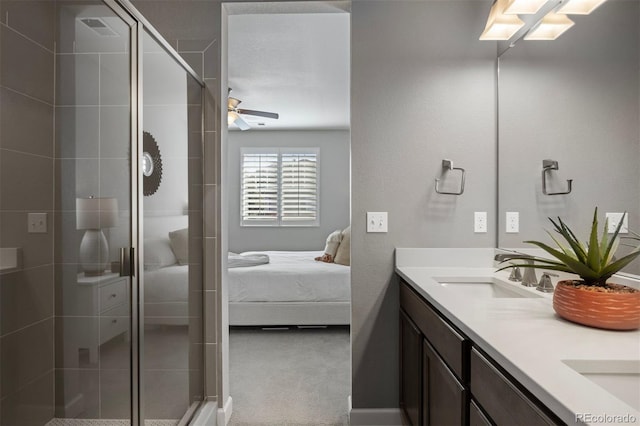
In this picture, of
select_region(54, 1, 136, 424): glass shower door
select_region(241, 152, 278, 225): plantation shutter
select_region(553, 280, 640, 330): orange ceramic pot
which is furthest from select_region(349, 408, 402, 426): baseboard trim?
select_region(241, 152, 278, 225): plantation shutter

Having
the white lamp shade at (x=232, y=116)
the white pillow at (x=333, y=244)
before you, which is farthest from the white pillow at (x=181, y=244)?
the white pillow at (x=333, y=244)

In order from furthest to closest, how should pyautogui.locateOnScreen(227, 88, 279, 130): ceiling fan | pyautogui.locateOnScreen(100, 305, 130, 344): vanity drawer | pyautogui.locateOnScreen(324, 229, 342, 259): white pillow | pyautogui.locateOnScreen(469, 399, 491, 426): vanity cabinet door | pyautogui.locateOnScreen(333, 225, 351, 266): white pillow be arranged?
pyautogui.locateOnScreen(324, 229, 342, 259): white pillow → pyautogui.locateOnScreen(333, 225, 351, 266): white pillow → pyautogui.locateOnScreen(227, 88, 279, 130): ceiling fan → pyautogui.locateOnScreen(100, 305, 130, 344): vanity drawer → pyautogui.locateOnScreen(469, 399, 491, 426): vanity cabinet door

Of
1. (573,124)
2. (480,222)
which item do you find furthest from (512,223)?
(573,124)

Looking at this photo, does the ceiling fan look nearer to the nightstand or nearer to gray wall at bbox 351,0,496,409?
gray wall at bbox 351,0,496,409

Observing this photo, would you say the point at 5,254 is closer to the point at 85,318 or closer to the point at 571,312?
the point at 85,318

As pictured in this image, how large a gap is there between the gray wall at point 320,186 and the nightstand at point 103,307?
513cm

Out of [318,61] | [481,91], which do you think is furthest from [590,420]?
[318,61]

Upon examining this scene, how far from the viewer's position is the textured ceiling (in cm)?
287

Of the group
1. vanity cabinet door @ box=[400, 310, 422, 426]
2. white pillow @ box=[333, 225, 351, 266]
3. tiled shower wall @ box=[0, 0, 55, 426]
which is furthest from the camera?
white pillow @ box=[333, 225, 351, 266]

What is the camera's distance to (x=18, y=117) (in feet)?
3.30

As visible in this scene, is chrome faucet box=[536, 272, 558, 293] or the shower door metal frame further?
chrome faucet box=[536, 272, 558, 293]

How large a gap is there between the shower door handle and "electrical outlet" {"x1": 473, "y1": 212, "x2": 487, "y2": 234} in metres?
1.78

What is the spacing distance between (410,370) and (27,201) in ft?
5.69

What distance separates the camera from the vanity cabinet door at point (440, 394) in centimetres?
128
